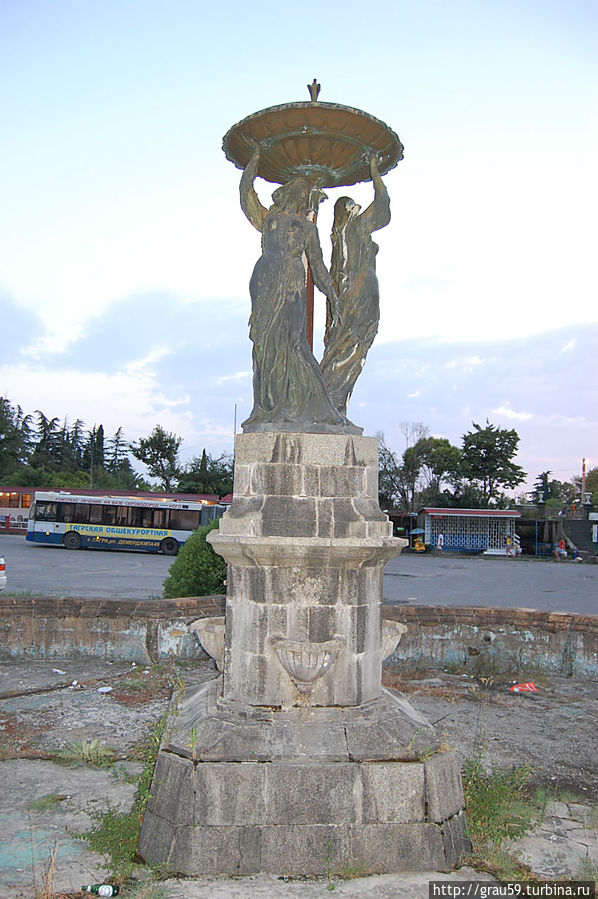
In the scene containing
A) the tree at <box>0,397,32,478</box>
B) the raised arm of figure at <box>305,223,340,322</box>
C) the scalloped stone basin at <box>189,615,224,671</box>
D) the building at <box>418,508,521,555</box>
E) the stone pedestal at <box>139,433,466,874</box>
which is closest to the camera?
the stone pedestal at <box>139,433,466,874</box>

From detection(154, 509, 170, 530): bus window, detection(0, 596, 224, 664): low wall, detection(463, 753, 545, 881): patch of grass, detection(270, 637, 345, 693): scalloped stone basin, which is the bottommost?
detection(463, 753, 545, 881): patch of grass

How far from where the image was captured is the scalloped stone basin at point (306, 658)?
398cm

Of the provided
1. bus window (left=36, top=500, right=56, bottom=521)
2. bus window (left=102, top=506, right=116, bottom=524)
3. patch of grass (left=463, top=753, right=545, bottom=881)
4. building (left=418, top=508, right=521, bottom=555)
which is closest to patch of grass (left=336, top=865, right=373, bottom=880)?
patch of grass (left=463, top=753, right=545, bottom=881)

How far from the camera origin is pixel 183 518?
28.5 metres

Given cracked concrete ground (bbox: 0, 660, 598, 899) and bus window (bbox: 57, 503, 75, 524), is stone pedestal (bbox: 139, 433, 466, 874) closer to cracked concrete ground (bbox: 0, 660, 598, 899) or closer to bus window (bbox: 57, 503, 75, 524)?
cracked concrete ground (bbox: 0, 660, 598, 899)

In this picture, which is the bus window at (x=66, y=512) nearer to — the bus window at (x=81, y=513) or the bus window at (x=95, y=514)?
the bus window at (x=81, y=513)

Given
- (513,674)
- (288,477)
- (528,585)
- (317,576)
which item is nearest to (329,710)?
(317,576)

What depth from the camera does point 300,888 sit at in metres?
3.46

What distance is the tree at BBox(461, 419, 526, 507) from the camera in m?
45.9

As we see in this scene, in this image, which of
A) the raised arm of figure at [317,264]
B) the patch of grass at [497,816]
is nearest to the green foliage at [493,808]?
the patch of grass at [497,816]

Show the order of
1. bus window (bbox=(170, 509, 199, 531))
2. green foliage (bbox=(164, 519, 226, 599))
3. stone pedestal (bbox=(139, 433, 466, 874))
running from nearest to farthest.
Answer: stone pedestal (bbox=(139, 433, 466, 874)) → green foliage (bbox=(164, 519, 226, 599)) → bus window (bbox=(170, 509, 199, 531))

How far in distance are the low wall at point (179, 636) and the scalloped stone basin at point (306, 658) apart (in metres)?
4.50

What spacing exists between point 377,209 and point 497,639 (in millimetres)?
5848

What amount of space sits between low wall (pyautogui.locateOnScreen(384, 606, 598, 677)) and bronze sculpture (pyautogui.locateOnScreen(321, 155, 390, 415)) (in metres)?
4.48
